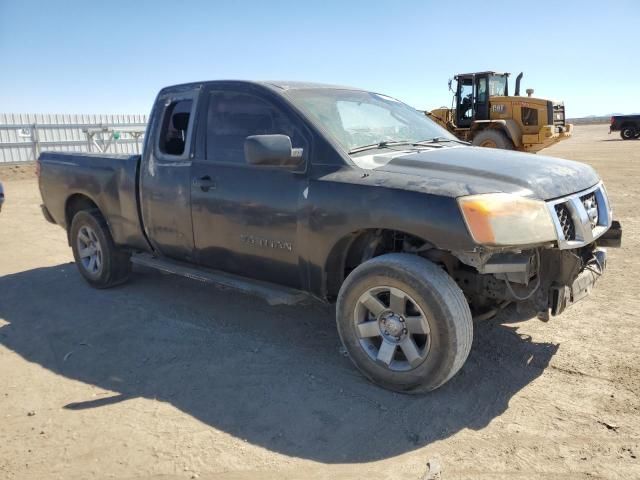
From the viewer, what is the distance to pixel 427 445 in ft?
9.25

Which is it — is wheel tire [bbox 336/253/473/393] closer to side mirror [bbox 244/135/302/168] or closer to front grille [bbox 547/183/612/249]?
front grille [bbox 547/183/612/249]

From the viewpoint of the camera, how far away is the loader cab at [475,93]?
1692 cm

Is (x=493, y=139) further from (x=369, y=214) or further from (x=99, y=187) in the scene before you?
(x=369, y=214)

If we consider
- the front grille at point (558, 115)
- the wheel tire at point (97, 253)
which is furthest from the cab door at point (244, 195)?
the front grille at point (558, 115)

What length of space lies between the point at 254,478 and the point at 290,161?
193 cm

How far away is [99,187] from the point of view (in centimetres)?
526

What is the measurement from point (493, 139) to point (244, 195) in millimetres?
14014

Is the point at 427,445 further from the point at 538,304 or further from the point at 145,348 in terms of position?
the point at 145,348

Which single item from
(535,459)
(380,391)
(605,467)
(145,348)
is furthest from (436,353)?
(145,348)

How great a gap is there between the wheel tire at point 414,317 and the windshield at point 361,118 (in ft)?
3.06

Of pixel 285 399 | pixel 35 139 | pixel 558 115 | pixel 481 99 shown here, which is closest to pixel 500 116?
pixel 481 99

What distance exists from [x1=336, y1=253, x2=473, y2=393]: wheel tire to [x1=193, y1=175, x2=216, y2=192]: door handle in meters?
1.41

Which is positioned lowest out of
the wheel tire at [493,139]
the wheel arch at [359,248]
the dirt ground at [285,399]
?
the dirt ground at [285,399]

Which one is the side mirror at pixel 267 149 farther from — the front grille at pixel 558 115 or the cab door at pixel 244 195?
the front grille at pixel 558 115
